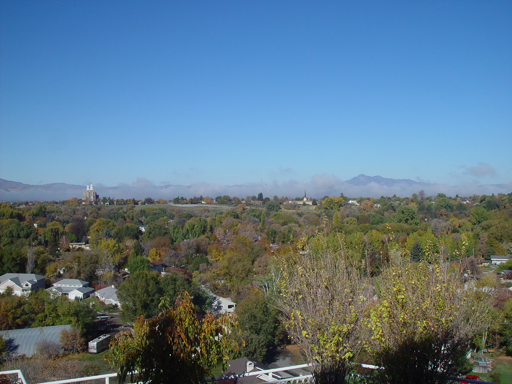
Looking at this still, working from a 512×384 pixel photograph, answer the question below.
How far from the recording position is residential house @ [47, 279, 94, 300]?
939 inches

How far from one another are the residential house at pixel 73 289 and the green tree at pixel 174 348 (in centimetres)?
2349

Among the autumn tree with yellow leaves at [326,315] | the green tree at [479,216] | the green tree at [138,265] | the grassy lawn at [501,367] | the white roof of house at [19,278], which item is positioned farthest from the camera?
the green tree at [479,216]

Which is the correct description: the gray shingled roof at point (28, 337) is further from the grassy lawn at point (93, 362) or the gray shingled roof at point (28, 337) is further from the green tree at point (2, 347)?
the grassy lawn at point (93, 362)

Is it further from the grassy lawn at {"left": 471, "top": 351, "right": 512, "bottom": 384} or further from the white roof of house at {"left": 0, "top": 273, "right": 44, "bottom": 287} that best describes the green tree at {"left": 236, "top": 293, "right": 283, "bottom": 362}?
the white roof of house at {"left": 0, "top": 273, "right": 44, "bottom": 287}

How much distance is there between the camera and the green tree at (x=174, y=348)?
2.96 m

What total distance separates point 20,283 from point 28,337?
1097cm

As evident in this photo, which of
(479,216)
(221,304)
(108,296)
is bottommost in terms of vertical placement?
(108,296)

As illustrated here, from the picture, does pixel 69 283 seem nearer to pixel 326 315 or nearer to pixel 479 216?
pixel 326 315

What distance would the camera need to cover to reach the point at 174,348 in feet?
9.63

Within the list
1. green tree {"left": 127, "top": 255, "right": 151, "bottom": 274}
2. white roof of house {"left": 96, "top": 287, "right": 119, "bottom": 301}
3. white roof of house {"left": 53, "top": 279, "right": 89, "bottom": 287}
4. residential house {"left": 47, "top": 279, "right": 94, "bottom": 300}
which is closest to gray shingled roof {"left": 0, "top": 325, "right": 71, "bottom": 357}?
white roof of house {"left": 96, "top": 287, "right": 119, "bottom": 301}

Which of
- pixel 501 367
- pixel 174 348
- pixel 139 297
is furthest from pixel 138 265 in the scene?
pixel 174 348

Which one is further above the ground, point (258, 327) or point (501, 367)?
point (258, 327)

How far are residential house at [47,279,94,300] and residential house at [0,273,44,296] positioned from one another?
1145 millimetres

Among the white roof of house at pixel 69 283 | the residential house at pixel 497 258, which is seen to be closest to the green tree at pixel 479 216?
the residential house at pixel 497 258
